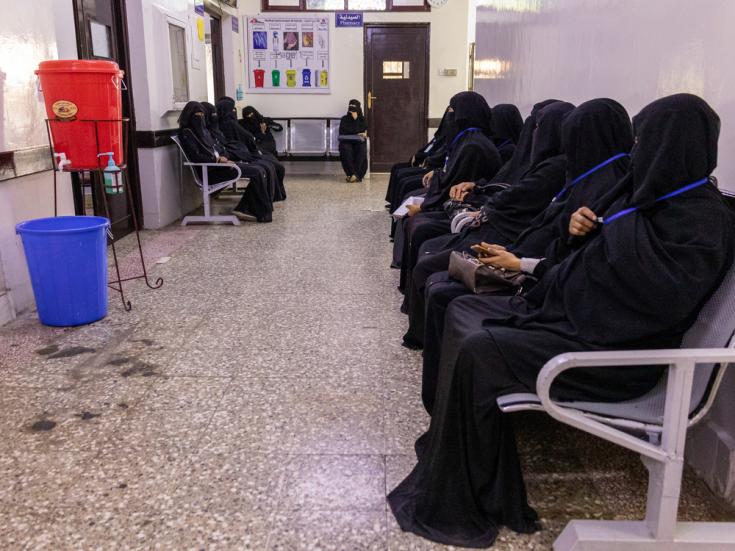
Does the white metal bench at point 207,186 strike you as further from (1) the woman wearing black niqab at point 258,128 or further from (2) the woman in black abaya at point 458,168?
(1) the woman wearing black niqab at point 258,128

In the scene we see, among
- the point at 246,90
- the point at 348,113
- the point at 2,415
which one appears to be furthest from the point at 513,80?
the point at 246,90

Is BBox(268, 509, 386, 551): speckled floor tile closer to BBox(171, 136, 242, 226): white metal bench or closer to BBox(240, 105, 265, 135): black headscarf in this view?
BBox(171, 136, 242, 226): white metal bench

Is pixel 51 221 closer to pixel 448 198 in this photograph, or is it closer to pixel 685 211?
pixel 448 198

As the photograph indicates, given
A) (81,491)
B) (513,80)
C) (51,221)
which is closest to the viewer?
(81,491)

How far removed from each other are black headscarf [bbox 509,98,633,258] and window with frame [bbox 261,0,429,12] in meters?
7.79

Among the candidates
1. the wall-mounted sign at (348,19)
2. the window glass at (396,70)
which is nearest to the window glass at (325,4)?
the wall-mounted sign at (348,19)

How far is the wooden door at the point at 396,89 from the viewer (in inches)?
368

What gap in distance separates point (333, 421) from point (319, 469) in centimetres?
31

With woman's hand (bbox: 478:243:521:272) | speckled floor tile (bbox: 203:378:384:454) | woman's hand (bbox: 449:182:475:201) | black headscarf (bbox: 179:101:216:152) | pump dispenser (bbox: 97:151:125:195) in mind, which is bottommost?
speckled floor tile (bbox: 203:378:384:454)

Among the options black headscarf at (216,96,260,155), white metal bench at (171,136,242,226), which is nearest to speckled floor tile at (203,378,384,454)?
white metal bench at (171,136,242,226)

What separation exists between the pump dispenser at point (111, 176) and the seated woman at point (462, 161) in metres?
1.57

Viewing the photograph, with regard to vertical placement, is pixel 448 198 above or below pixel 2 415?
above

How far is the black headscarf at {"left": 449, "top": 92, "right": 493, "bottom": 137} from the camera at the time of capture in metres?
3.86

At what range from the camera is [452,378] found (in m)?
1.68
